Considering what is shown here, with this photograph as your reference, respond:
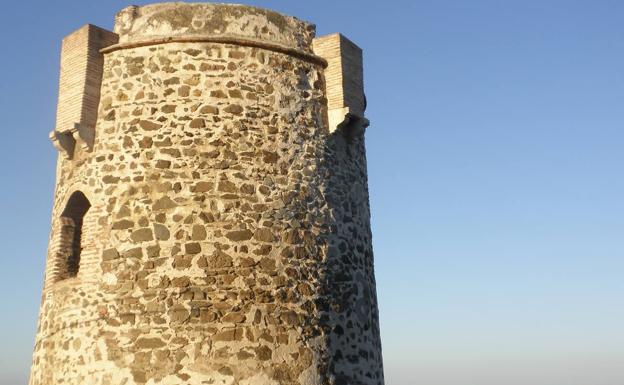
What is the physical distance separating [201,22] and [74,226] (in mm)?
2991

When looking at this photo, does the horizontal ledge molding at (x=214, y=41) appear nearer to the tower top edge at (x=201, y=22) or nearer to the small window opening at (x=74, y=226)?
the tower top edge at (x=201, y=22)

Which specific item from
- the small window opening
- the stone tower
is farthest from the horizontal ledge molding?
the small window opening

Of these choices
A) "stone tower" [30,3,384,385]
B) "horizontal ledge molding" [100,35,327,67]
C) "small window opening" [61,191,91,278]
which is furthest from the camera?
Answer: "small window opening" [61,191,91,278]

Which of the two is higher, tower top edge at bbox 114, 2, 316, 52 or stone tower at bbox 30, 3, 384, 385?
tower top edge at bbox 114, 2, 316, 52

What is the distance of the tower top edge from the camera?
29.5ft

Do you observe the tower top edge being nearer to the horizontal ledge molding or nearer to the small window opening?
the horizontal ledge molding

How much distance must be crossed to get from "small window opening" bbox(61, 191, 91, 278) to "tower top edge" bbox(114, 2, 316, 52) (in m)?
2.05

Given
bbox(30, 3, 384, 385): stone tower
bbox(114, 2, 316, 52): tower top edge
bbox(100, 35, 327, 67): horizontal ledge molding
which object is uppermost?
bbox(114, 2, 316, 52): tower top edge

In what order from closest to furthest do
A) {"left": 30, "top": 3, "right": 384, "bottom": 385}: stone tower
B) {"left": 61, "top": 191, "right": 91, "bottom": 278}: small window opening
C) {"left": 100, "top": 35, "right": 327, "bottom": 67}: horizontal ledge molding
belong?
{"left": 30, "top": 3, "right": 384, "bottom": 385}: stone tower < {"left": 100, "top": 35, "right": 327, "bottom": 67}: horizontal ledge molding < {"left": 61, "top": 191, "right": 91, "bottom": 278}: small window opening

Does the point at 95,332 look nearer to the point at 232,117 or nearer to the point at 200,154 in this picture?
the point at 200,154

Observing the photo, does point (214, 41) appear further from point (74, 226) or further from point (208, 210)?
point (74, 226)

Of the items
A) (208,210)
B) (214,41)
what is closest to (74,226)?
(208,210)

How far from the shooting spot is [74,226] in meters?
9.20

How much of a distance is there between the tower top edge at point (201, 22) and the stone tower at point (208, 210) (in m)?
0.02
